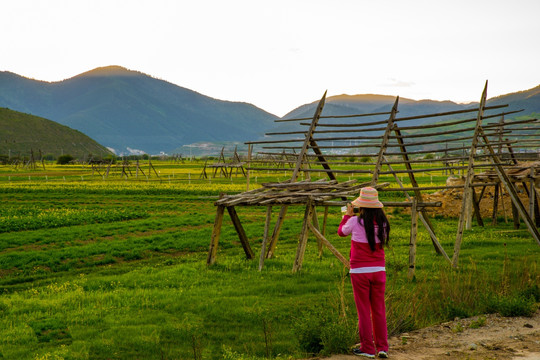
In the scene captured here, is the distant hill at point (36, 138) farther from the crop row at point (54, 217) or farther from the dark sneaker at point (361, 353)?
the dark sneaker at point (361, 353)

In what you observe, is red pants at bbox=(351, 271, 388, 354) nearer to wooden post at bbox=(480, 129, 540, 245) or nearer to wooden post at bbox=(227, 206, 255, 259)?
wooden post at bbox=(227, 206, 255, 259)

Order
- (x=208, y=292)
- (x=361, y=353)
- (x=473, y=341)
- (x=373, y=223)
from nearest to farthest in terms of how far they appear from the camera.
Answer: (x=373, y=223), (x=361, y=353), (x=473, y=341), (x=208, y=292)

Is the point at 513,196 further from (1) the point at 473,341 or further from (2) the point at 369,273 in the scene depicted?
(2) the point at 369,273

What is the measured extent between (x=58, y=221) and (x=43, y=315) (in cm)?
1375

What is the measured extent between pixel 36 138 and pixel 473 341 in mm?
150707

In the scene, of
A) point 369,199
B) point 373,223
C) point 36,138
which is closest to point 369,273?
point 373,223

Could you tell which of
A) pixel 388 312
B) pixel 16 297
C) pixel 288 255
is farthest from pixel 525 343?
pixel 16 297

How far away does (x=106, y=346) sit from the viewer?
302 inches

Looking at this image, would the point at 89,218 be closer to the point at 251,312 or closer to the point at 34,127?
the point at 251,312

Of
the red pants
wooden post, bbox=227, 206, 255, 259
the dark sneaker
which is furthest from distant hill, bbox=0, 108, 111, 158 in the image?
the red pants

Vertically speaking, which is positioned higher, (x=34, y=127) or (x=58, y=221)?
(x=34, y=127)

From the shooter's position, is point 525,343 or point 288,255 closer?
point 525,343

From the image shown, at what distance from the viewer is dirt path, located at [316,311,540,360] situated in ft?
22.3

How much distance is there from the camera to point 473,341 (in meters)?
7.46
